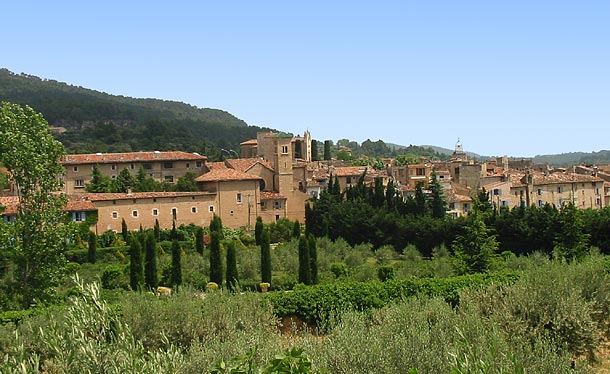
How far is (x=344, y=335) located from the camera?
25.8 ft

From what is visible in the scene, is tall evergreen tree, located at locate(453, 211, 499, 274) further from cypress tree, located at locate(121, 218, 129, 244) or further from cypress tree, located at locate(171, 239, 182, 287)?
cypress tree, located at locate(121, 218, 129, 244)

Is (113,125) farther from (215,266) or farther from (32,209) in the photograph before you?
(32,209)

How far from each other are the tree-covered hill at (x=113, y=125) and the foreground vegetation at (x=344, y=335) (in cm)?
6765

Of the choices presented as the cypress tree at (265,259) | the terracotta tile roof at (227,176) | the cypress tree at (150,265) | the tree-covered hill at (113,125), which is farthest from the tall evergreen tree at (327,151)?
the cypress tree at (150,265)

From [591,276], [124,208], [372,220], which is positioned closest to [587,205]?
[372,220]

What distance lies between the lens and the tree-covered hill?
94775 mm

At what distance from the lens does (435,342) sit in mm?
8062

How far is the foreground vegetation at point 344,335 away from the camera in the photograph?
6.08 meters

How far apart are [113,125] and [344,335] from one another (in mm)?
107780

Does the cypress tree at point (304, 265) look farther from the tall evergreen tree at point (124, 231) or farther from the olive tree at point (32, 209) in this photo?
the tall evergreen tree at point (124, 231)

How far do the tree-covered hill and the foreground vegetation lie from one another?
67645 millimetres

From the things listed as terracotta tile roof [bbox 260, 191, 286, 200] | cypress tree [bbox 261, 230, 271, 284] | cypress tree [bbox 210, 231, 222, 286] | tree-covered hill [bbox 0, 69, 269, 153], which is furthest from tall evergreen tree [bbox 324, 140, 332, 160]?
cypress tree [bbox 261, 230, 271, 284]

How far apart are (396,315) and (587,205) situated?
48332mm

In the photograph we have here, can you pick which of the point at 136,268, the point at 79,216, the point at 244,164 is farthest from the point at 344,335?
the point at 244,164
